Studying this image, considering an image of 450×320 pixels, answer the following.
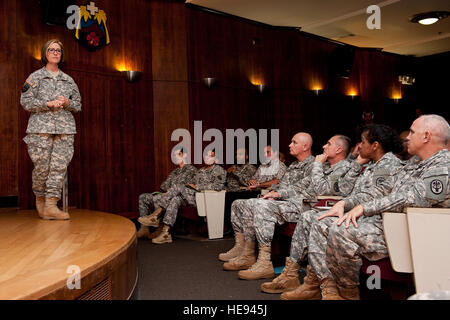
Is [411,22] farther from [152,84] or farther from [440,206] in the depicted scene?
[440,206]

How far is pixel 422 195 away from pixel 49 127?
278cm

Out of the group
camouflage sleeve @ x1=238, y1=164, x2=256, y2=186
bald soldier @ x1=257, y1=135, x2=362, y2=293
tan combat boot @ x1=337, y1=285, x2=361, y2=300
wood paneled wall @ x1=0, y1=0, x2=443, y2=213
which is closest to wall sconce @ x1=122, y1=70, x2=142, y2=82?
wood paneled wall @ x1=0, y1=0, x2=443, y2=213

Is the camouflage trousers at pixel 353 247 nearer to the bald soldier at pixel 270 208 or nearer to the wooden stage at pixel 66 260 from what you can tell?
the bald soldier at pixel 270 208

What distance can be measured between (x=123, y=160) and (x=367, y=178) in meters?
4.03

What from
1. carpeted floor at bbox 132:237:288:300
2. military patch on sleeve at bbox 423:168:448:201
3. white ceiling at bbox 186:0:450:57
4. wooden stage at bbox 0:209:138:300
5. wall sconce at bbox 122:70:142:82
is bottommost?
carpeted floor at bbox 132:237:288:300

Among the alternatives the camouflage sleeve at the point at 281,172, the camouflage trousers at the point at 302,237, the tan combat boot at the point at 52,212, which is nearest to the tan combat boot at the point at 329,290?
the camouflage trousers at the point at 302,237

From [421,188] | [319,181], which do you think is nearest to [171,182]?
[319,181]

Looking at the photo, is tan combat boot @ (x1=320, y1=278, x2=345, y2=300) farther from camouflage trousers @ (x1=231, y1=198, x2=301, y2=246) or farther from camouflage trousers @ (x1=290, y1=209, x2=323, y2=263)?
camouflage trousers @ (x1=231, y1=198, x2=301, y2=246)

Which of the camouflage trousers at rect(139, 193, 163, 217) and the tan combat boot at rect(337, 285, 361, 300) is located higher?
the camouflage trousers at rect(139, 193, 163, 217)

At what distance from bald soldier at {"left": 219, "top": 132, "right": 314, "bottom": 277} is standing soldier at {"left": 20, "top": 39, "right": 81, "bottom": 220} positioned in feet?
4.79

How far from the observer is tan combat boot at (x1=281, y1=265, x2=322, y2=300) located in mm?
2541

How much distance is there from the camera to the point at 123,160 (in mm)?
Answer: 5910
